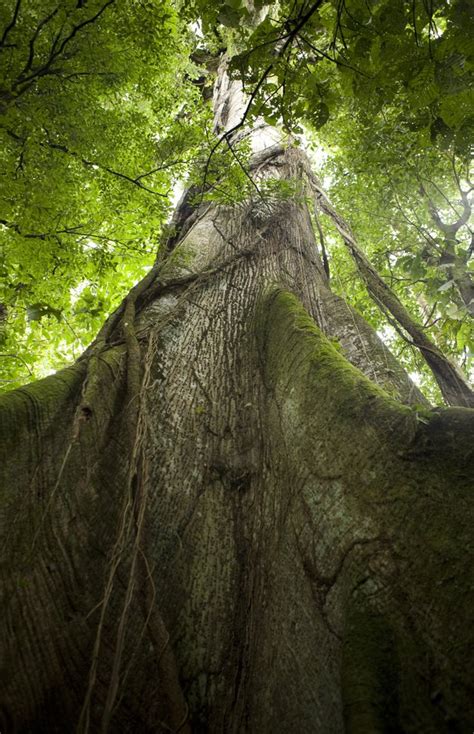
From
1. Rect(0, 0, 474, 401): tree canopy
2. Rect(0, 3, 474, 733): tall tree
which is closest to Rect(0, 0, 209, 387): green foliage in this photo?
Rect(0, 0, 474, 401): tree canopy

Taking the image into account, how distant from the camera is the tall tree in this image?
1294mm

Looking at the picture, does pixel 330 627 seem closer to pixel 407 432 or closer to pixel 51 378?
pixel 407 432

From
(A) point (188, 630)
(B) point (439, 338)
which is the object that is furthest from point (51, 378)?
(B) point (439, 338)

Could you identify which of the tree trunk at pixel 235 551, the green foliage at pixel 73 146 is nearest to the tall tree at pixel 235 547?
the tree trunk at pixel 235 551

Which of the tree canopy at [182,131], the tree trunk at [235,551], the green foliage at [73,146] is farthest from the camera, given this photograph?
the green foliage at [73,146]

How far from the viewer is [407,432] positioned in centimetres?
164

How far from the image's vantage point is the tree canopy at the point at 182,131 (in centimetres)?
181

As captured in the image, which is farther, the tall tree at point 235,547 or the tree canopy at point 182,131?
the tree canopy at point 182,131

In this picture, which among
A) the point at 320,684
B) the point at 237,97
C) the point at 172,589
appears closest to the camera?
the point at 320,684

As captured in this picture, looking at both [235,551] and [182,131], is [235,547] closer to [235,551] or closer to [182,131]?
[235,551]

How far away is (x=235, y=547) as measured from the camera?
197 centimetres

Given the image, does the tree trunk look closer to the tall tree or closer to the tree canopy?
the tall tree

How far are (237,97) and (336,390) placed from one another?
22.9ft

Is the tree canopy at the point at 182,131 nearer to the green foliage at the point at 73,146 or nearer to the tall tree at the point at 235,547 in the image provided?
the green foliage at the point at 73,146
